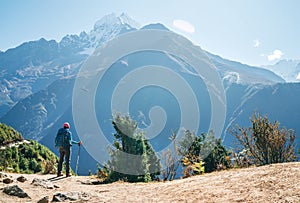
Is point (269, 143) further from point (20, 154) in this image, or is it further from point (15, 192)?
point (20, 154)

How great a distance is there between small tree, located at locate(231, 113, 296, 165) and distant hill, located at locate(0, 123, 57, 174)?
10.5 metres

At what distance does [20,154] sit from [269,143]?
1411 centimetres

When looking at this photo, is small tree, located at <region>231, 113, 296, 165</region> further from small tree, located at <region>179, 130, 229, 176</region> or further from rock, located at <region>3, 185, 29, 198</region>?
rock, located at <region>3, 185, 29, 198</region>

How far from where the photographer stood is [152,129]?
7470 inches

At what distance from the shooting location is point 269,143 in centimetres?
1330

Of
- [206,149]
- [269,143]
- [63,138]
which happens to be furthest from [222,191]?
[206,149]

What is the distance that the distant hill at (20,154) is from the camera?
16.8 metres

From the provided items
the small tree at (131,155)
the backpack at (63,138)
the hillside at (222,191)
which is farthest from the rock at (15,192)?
the backpack at (63,138)

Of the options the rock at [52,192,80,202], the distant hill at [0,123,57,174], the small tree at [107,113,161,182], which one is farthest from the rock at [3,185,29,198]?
the distant hill at [0,123,57,174]

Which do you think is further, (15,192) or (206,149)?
(206,149)

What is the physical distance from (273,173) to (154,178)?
25.0ft

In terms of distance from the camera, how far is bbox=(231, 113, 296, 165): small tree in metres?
13.1

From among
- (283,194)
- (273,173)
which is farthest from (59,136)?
(283,194)

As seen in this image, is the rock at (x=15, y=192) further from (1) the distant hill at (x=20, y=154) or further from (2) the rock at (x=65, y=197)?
(1) the distant hill at (x=20, y=154)
